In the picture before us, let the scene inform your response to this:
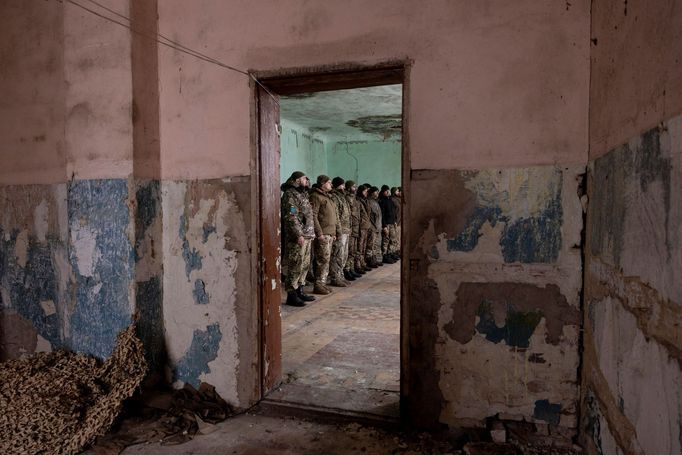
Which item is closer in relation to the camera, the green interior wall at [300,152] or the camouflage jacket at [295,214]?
the camouflage jacket at [295,214]

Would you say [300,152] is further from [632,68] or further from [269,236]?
[632,68]

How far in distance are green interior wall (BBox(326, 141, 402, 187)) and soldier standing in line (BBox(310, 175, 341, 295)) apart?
568cm

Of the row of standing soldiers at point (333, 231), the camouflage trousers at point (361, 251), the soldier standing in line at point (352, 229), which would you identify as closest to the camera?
the row of standing soldiers at point (333, 231)

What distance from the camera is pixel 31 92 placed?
302cm

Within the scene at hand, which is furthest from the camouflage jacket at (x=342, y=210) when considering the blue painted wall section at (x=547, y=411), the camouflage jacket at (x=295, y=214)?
the blue painted wall section at (x=547, y=411)

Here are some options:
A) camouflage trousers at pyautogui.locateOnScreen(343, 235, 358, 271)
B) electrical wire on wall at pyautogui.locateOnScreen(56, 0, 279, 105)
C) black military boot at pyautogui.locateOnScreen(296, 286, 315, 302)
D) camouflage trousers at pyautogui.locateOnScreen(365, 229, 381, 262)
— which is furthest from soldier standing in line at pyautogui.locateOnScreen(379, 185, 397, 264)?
electrical wire on wall at pyautogui.locateOnScreen(56, 0, 279, 105)

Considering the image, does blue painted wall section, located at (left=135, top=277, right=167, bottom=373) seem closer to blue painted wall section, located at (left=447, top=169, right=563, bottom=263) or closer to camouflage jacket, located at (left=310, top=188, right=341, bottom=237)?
blue painted wall section, located at (left=447, top=169, right=563, bottom=263)

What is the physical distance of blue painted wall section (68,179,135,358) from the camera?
272cm

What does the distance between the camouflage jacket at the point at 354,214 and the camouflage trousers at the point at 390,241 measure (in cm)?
192

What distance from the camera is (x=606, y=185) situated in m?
1.74

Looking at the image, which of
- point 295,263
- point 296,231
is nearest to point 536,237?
point 296,231

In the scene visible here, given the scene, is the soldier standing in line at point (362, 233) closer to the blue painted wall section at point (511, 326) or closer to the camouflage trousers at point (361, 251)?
the camouflage trousers at point (361, 251)

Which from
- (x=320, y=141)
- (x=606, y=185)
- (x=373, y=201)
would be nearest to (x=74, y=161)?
(x=606, y=185)

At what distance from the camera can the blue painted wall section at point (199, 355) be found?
2785mm
